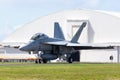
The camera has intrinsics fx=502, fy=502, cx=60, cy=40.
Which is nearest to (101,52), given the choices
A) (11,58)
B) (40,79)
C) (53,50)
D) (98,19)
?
(98,19)

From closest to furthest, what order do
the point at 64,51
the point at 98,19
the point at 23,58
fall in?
the point at 64,51
the point at 23,58
the point at 98,19

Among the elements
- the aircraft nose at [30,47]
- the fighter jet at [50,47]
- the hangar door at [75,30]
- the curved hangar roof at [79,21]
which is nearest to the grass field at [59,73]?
the aircraft nose at [30,47]

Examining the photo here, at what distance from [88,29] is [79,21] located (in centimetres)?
286

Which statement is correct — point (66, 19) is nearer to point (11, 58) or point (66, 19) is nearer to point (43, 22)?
point (43, 22)

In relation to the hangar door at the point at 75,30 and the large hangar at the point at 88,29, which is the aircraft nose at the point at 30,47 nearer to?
the large hangar at the point at 88,29

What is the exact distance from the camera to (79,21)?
102 metres

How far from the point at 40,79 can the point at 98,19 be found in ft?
235

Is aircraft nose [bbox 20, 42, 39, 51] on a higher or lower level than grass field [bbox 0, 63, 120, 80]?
higher

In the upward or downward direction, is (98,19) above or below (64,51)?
above

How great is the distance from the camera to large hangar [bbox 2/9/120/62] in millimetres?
93275

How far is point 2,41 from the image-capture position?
11162 cm

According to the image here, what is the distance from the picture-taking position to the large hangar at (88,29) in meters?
93.3

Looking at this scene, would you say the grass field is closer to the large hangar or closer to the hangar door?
the large hangar

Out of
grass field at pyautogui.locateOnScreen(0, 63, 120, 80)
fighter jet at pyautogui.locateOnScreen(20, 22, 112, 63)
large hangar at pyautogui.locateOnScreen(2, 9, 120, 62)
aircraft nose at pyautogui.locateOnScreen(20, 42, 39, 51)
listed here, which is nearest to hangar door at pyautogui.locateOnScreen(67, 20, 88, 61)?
large hangar at pyautogui.locateOnScreen(2, 9, 120, 62)
